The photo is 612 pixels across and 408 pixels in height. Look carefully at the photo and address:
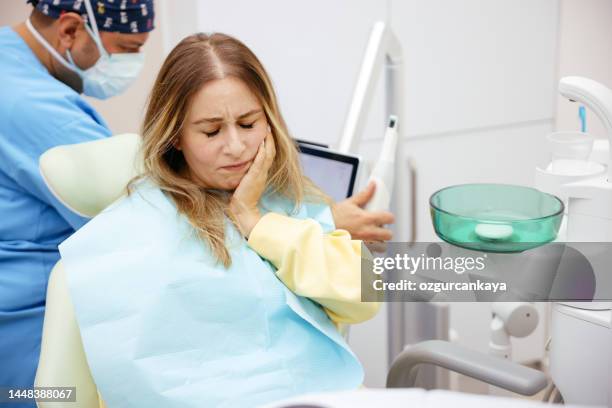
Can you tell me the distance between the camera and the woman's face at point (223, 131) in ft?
4.28

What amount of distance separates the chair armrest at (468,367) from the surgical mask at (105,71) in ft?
3.17

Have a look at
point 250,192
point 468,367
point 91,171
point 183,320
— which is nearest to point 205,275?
point 183,320

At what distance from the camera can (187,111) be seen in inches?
52.1

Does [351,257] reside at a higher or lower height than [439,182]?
higher

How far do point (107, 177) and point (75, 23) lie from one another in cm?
47

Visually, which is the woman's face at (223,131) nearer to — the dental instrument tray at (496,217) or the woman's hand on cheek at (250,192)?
the woman's hand on cheek at (250,192)

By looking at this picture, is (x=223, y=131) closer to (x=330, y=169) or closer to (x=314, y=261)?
(x=314, y=261)

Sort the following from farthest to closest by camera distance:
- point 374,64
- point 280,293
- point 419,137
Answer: point 419,137
point 374,64
point 280,293

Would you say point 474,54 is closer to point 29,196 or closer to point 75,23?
point 75,23

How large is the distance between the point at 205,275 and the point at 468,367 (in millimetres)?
487

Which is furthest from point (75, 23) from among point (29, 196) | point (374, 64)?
point (374, 64)

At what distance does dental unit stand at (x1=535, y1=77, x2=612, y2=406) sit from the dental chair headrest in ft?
2.52

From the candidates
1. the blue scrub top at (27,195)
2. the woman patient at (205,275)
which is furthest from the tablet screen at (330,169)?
the blue scrub top at (27,195)

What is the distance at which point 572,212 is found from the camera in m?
1.19
